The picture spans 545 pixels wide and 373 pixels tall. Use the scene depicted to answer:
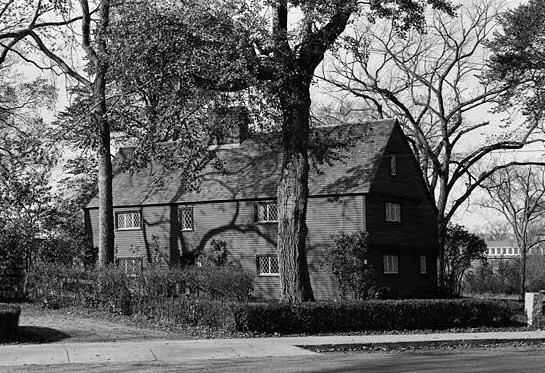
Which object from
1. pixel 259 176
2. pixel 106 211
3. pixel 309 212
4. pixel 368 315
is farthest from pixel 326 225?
pixel 368 315

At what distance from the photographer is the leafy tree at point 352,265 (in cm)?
3897

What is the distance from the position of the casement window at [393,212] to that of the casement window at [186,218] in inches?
427

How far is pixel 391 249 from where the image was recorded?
4362 centimetres

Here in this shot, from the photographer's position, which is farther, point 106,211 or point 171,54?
point 106,211

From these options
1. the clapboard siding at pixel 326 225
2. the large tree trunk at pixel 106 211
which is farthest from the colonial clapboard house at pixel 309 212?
the large tree trunk at pixel 106 211

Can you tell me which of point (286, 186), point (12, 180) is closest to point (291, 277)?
point (286, 186)

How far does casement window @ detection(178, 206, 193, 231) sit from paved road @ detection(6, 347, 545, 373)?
27.7 m

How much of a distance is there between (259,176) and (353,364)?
2891 centimetres

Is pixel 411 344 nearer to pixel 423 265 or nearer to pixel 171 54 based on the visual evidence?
pixel 171 54

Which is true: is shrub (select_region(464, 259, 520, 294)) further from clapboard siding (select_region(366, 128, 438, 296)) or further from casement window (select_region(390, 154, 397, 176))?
casement window (select_region(390, 154, 397, 176))

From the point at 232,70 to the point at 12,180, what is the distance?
17.7 metres

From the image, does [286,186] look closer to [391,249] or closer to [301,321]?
[301,321]

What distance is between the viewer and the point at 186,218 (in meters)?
46.9

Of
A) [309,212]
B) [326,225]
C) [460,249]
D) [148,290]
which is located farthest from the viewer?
[460,249]
